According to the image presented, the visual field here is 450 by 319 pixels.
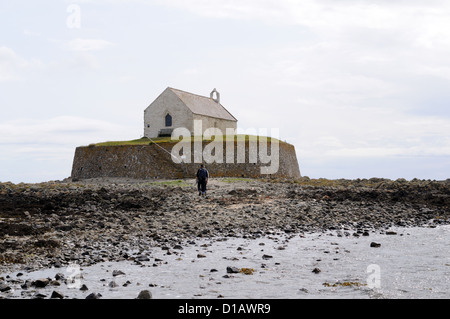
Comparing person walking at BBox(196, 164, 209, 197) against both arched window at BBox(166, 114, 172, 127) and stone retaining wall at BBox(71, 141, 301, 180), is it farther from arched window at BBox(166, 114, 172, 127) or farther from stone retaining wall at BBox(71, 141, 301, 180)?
arched window at BBox(166, 114, 172, 127)

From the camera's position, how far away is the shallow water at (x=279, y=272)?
10.3m

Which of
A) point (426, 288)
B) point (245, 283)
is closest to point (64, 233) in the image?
point (245, 283)

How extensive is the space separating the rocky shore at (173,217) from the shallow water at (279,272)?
1.03 metres

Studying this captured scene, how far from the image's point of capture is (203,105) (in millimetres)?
58750

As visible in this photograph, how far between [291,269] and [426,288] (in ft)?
11.2

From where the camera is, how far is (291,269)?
41.3 feet

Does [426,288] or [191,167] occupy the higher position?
[191,167]

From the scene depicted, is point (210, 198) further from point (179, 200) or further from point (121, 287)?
point (121, 287)

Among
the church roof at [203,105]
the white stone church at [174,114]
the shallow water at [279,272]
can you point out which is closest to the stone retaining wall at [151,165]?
the white stone church at [174,114]

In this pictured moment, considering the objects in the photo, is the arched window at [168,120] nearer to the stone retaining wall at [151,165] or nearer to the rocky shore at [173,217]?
the stone retaining wall at [151,165]

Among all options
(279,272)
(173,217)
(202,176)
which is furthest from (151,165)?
(279,272)

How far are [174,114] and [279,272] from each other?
43.8 m

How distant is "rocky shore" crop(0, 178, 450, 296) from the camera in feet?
46.6

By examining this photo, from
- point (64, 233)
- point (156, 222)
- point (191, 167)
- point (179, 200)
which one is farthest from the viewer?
point (191, 167)
